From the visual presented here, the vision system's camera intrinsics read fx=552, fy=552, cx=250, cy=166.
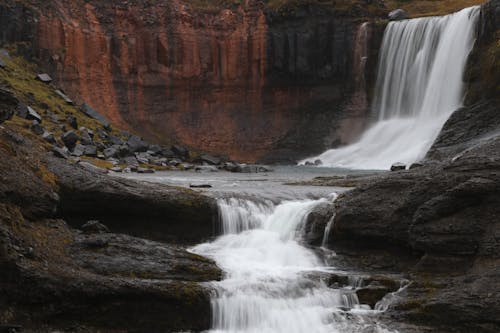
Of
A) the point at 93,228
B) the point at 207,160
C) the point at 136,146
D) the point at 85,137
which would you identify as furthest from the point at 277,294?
the point at 136,146

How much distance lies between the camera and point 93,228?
14508 millimetres

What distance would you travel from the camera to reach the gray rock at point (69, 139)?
3750 centimetres

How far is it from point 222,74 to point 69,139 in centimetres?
2899

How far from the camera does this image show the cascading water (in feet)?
Result: 41.2

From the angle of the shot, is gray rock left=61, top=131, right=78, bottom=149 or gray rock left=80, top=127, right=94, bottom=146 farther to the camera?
gray rock left=80, top=127, right=94, bottom=146

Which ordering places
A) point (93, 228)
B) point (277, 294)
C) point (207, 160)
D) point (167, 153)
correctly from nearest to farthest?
point (277, 294) → point (93, 228) → point (207, 160) → point (167, 153)

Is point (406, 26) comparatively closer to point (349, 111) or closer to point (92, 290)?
point (349, 111)

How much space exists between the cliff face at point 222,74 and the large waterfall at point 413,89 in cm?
413

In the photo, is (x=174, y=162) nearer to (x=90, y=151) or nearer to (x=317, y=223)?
(x=90, y=151)

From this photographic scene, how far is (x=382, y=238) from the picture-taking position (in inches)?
600

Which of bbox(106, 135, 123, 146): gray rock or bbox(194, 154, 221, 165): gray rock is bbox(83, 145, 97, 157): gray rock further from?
bbox(194, 154, 221, 165): gray rock

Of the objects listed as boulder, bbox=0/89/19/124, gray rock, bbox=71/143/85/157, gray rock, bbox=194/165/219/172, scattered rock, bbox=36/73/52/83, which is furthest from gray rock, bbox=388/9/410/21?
boulder, bbox=0/89/19/124

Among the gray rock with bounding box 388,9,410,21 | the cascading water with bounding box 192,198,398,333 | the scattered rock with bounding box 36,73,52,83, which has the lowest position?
the cascading water with bounding box 192,198,398,333

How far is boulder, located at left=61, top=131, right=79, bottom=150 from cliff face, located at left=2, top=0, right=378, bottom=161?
800 inches
